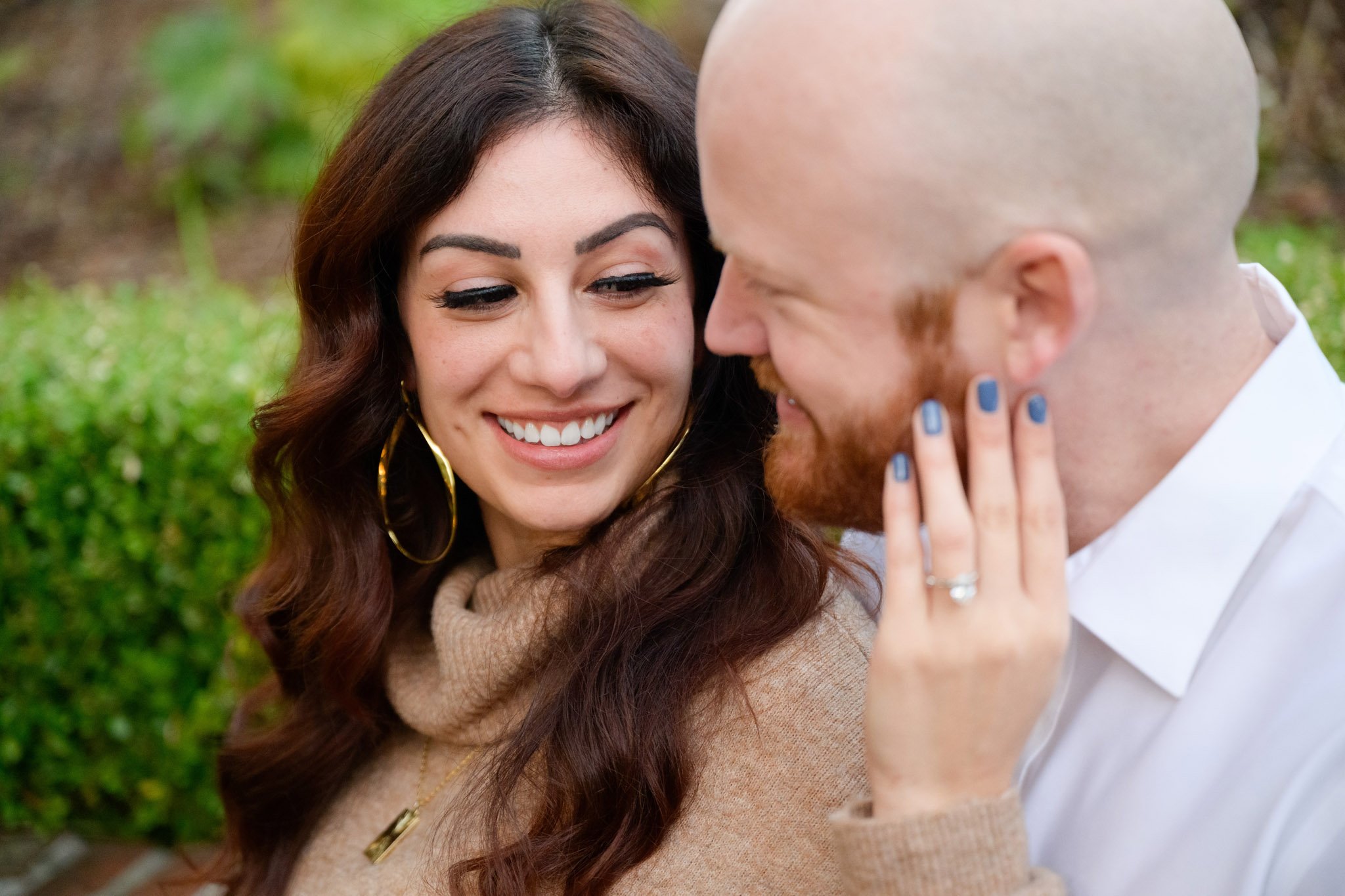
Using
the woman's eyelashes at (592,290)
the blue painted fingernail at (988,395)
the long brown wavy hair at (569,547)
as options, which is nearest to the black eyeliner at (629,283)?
the woman's eyelashes at (592,290)

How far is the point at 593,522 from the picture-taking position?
2.48 metres

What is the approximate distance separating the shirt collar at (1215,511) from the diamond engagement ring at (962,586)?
0.83ft

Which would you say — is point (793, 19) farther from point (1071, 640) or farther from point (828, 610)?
point (828, 610)

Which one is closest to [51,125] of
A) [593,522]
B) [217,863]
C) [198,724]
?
[198,724]

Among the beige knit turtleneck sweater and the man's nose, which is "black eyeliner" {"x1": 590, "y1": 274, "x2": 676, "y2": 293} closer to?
the man's nose

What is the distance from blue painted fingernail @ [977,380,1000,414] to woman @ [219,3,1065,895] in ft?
2.52

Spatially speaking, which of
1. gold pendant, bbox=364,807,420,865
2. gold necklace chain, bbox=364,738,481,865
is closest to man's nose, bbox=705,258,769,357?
gold necklace chain, bbox=364,738,481,865

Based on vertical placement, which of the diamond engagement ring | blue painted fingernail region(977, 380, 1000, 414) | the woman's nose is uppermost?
blue painted fingernail region(977, 380, 1000, 414)

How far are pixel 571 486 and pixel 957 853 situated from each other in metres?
1.12

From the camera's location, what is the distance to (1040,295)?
155 centimetres

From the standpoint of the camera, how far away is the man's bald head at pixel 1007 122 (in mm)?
1470

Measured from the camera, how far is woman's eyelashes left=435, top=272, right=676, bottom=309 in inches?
92.1

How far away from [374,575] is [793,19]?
178cm

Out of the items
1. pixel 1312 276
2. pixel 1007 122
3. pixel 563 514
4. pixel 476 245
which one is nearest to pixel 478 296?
pixel 476 245
